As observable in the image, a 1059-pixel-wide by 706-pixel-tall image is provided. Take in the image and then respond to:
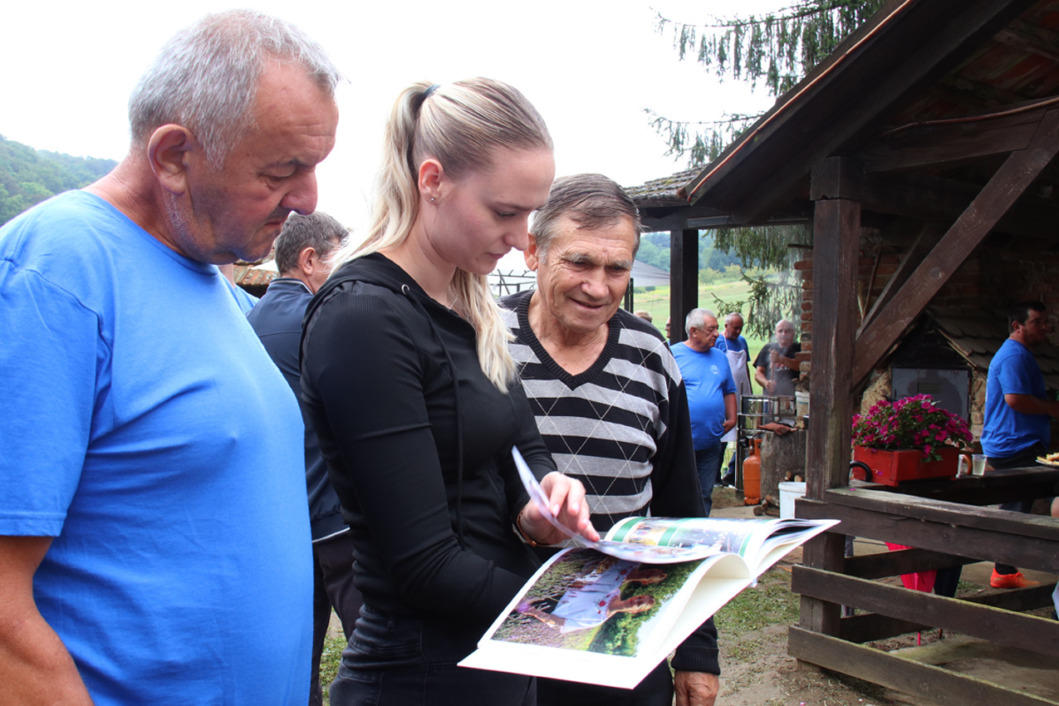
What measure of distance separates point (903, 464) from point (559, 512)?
4.26 meters

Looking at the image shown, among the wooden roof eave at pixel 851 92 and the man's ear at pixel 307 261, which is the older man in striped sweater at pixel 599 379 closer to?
the man's ear at pixel 307 261

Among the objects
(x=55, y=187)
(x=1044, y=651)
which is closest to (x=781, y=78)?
(x=1044, y=651)

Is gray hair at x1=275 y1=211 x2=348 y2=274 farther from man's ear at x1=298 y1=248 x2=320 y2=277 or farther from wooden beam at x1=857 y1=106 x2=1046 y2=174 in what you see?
wooden beam at x1=857 y1=106 x2=1046 y2=174

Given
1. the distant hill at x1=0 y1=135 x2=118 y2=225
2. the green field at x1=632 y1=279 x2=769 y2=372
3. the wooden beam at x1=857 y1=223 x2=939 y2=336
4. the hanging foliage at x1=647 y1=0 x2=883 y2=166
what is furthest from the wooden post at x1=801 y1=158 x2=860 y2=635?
the green field at x1=632 y1=279 x2=769 y2=372

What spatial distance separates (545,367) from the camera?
1871 millimetres

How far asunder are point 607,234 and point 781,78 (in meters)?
10.5

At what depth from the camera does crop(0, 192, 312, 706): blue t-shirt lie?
0.82 metres

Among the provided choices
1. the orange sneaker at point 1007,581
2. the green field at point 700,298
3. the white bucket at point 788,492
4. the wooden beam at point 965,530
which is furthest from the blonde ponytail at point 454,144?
the green field at point 700,298

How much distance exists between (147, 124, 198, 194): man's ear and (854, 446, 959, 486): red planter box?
4.70 meters

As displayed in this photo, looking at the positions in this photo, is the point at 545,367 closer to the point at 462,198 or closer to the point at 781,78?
the point at 462,198

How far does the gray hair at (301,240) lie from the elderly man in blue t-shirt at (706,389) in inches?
172

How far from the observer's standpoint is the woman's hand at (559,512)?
1.23 m

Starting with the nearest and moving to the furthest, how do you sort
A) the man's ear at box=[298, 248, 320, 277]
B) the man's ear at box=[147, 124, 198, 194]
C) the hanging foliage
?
the man's ear at box=[147, 124, 198, 194] < the man's ear at box=[298, 248, 320, 277] < the hanging foliage

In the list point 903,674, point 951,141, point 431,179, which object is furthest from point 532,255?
point 903,674
